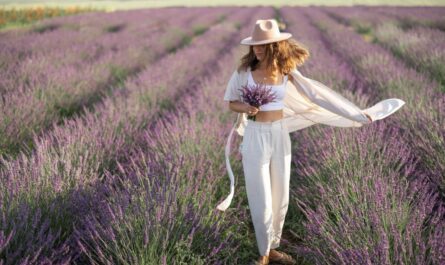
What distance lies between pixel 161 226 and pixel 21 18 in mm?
23052

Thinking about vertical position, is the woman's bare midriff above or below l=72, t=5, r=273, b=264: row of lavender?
above

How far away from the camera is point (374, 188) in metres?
2.29

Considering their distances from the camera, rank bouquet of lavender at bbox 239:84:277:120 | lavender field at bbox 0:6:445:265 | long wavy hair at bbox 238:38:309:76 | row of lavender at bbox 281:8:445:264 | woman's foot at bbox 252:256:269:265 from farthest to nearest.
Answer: woman's foot at bbox 252:256:269:265 → long wavy hair at bbox 238:38:309:76 → bouquet of lavender at bbox 239:84:277:120 → lavender field at bbox 0:6:445:265 → row of lavender at bbox 281:8:445:264

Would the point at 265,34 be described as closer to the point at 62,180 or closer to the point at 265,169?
the point at 265,169

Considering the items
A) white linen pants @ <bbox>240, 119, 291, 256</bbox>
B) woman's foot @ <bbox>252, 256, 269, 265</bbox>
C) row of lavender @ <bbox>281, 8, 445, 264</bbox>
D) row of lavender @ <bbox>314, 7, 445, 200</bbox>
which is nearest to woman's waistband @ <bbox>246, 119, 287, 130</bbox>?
white linen pants @ <bbox>240, 119, 291, 256</bbox>

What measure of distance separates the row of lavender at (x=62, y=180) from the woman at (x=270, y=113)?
847mm

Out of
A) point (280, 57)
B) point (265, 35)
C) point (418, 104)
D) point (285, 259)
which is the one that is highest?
point (265, 35)

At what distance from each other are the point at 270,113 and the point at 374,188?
2.59 feet

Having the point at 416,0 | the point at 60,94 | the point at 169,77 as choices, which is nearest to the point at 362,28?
the point at 169,77

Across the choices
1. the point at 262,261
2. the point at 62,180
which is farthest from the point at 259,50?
the point at 62,180

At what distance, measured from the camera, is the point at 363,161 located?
2.60m

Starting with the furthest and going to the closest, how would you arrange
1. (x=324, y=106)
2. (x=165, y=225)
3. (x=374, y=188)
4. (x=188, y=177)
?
1. (x=188, y=177)
2. (x=374, y=188)
3. (x=324, y=106)
4. (x=165, y=225)

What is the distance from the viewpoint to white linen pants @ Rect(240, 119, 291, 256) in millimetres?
2074

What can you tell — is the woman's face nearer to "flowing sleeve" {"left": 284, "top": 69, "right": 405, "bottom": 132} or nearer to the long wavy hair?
the long wavy hair
